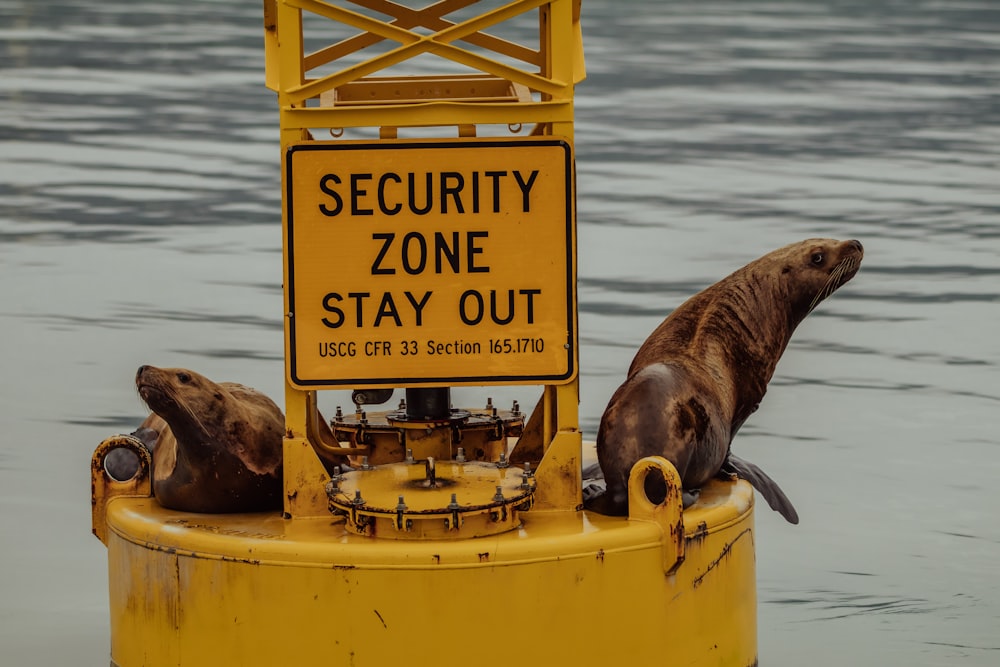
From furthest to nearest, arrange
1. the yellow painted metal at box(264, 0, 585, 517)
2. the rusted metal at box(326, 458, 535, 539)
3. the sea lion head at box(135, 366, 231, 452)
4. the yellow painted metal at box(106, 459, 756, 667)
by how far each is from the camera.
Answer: the sea lion head at box(135, 366, 231, 452) → the yellow painted metal at box(264, 0, 585, 517) → the rusted metal at box(326, 458, 535, 539) → the yellow painted metal at box(106, 459, 756, 667)

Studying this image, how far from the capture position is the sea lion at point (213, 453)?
22.9 feet

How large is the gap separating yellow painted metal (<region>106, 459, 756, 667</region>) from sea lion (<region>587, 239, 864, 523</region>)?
0.31 m

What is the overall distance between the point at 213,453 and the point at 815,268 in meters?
2.37

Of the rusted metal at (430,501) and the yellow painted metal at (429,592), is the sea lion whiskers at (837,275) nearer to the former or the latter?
the yellow painted metal at (429,592)

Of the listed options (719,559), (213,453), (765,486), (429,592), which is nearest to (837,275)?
(765,486)

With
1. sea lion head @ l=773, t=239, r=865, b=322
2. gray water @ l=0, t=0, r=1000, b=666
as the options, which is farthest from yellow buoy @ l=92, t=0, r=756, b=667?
gray water @ l=0, t=0, r=1000, b=666

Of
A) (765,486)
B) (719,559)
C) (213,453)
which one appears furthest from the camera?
(765,486)

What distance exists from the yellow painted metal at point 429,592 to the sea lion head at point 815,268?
1.22 meters

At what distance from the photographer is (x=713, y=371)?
741cm

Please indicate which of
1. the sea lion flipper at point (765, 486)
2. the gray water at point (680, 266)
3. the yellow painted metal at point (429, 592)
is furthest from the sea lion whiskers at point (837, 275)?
the gray water at point (680, 266)

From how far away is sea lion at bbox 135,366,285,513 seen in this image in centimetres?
697

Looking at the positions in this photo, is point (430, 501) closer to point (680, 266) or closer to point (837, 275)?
point (837, 275)

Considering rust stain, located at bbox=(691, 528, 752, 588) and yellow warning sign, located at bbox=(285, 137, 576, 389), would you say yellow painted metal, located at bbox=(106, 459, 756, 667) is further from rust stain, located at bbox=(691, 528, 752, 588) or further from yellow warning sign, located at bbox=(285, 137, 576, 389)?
yellow warning sign, located at bbox=(285, 137, 576, 389)

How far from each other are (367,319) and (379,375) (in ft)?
0.62
